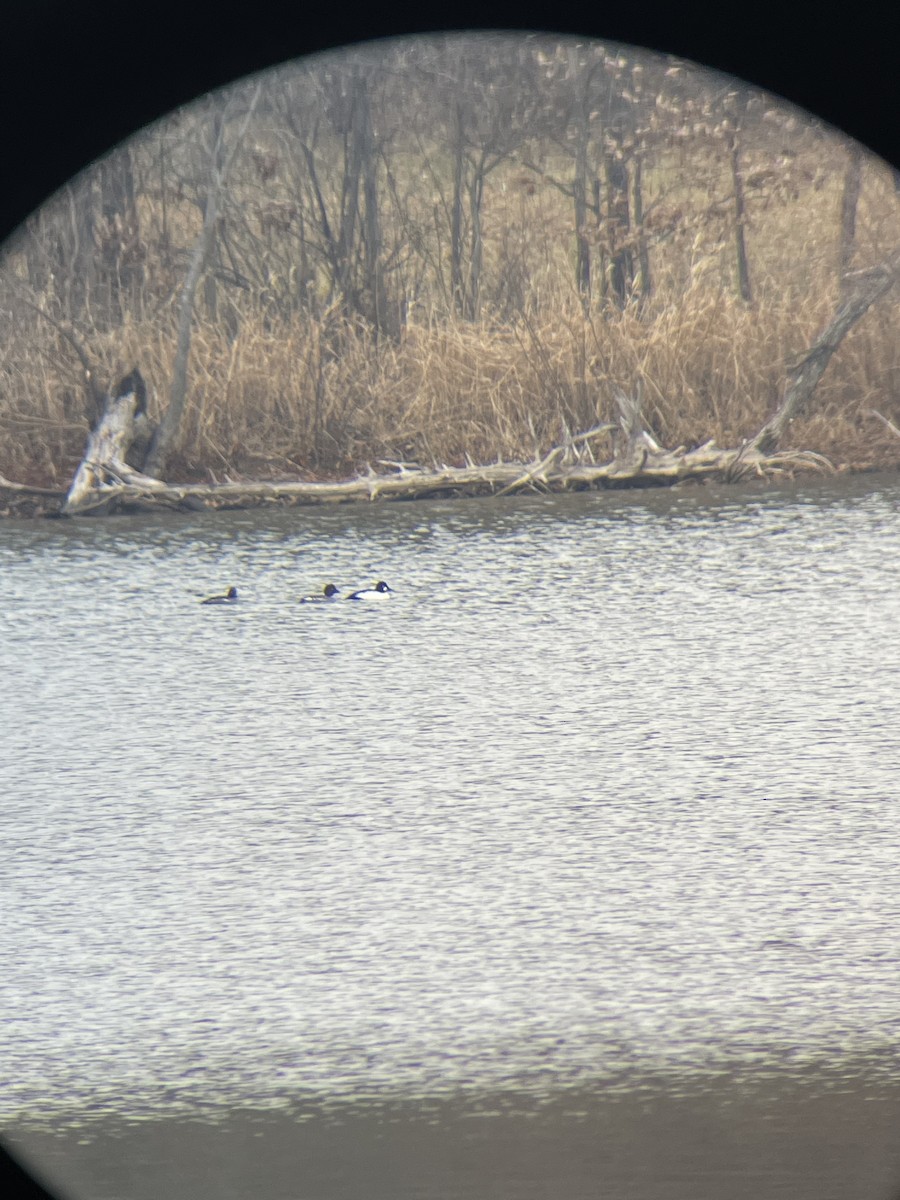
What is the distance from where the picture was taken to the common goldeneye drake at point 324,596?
794 cm

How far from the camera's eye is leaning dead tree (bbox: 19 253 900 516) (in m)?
10.5

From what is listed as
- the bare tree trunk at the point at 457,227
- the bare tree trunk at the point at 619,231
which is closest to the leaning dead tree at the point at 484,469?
the bare tree trunk at the point at 619,231

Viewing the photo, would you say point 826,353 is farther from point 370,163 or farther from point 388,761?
point 388,761

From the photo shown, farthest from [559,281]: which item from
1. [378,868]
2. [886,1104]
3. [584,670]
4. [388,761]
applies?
[886,1104]

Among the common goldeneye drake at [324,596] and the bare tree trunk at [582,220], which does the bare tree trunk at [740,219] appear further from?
the common goldeneye drake at [324,596]

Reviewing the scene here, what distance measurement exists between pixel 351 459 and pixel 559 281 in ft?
10.9

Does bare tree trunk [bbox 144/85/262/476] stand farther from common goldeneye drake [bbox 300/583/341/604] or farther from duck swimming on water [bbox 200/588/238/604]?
common goldeneye drake [bbox 300/583/341/604]

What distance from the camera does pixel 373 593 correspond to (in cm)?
792

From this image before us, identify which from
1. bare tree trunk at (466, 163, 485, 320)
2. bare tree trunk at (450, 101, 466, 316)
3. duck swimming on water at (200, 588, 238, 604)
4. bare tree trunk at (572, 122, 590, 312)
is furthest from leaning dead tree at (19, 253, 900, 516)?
duck swimming on water at (200, 588, 238, 604)

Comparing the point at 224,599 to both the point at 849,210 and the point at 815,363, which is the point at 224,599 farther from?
the point at 849,210

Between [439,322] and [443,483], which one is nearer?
[443,483]

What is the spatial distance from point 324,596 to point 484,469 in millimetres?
2712

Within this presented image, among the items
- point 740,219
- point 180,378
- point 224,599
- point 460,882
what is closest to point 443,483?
point 180,378

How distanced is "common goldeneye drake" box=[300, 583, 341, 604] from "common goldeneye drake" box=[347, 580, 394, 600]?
0.27ft
